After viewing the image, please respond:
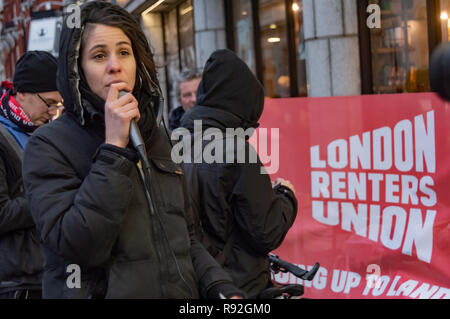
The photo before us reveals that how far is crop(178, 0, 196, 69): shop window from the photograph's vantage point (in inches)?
457

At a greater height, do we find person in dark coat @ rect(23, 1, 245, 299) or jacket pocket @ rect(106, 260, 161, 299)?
person in dark coat @ rect(23, 1, 245, 299)

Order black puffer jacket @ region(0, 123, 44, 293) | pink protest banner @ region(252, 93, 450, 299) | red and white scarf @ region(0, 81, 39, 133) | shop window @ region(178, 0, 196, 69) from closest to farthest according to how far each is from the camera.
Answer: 1. black puffer jacket @ region(0, 123, 44, 293)
2. red and white scarf @ region(0, 81, 39, 133)
3. pink protest banner @ region(252, 93, 450, 299)
4. shop window @ region(178, 0, 196, 69)

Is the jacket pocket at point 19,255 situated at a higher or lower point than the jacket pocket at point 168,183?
lower

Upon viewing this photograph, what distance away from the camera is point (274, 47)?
29.3 ft

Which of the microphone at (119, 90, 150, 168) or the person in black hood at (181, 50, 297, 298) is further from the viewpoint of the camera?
the person in black hood at (181, 50, 297, 298)

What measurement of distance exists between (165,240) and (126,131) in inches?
14.5

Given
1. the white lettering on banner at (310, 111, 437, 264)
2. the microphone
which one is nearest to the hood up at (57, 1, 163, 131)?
the microphone

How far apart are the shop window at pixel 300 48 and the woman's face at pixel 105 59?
19.9 feet

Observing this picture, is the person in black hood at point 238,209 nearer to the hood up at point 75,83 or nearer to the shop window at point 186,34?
the hood up at point 75,83

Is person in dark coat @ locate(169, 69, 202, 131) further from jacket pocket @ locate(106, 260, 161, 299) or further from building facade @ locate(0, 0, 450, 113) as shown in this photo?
jacket pocket @ locate(106, 260, 161, 299)

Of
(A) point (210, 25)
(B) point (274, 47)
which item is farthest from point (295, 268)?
(A) point (210, 25)

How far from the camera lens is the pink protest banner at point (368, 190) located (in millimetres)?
4105

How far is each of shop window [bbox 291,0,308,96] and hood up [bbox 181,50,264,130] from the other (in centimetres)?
462

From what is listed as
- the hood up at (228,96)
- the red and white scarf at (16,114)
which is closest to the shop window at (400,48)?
the hood up at (228,96)
